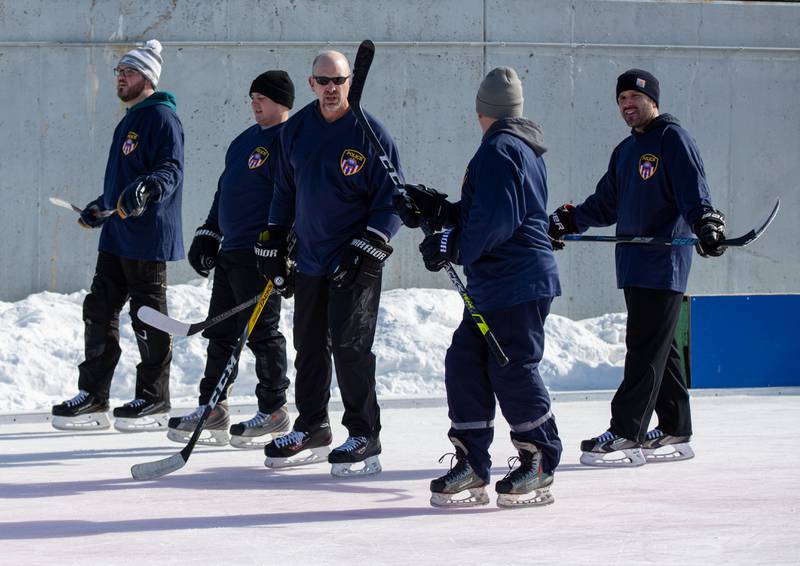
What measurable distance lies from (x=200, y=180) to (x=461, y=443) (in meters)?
5.34

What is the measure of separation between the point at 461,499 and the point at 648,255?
58.1 inches

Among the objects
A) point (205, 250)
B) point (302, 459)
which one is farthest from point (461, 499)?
point (205, 250)

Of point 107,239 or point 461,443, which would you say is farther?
point 107,239

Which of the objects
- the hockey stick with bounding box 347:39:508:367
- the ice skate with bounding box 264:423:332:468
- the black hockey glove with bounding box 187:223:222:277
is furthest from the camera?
the black hockey glove with bounding box 187:223:222:277

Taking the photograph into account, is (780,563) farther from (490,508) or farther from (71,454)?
(71,454)

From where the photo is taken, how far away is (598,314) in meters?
10.1

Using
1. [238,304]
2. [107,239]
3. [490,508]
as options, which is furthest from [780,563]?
[107,239]

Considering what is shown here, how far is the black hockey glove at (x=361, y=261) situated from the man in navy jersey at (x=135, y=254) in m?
1.38

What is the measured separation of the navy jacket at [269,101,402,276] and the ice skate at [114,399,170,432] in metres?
1.44

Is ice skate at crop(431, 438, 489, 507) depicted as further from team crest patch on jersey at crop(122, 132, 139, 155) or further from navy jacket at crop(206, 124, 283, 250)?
team crest patch on jersey at crop(122, 132, 139, 155)

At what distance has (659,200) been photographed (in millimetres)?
5586

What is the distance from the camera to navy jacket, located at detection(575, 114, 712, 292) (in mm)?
5469

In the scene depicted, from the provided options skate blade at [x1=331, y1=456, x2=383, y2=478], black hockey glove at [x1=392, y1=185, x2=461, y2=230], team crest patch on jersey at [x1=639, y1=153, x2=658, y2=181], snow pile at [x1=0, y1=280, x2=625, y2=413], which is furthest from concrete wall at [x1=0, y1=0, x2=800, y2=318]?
black hockey glove at [x1=392, y1=185, x2=461, y2=230]

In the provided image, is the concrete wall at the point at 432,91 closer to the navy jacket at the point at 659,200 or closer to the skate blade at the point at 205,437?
the skate blade at the point at 205,437
